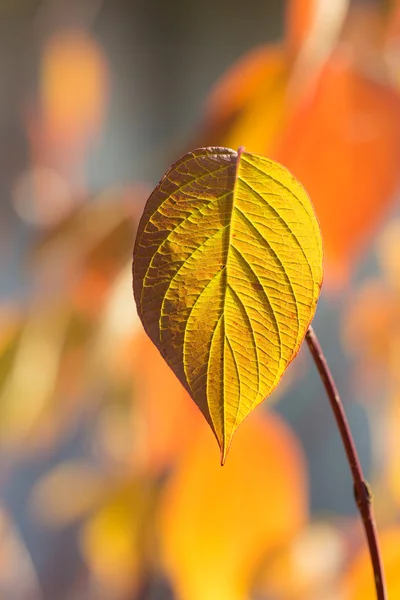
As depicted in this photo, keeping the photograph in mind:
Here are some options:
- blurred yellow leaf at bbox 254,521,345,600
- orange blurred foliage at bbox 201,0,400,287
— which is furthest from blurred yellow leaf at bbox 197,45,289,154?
blurred yellow leaf at bbox 254,521,345,600

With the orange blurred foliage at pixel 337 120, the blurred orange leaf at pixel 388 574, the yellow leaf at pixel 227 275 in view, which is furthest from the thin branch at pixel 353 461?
the orange blurred foliage at pixel 337 120

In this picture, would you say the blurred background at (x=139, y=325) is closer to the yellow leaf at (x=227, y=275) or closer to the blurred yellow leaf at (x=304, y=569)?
the blurred yellow leaf at (x=304, y=569)

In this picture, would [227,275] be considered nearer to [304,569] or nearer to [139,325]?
[139,325]

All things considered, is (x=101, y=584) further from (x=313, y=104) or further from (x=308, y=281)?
(x=308, y=281)

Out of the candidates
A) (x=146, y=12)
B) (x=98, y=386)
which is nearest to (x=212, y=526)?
(x=98, y=386)

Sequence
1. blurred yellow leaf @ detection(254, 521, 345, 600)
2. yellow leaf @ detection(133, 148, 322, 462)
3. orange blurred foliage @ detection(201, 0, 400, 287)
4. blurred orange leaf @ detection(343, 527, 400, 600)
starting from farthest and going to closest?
blurred yellow leaf @ detection(254, 521, 345, 600)
orange blurred foliage @ detection(201, 0, 400, 287)
blurred orange leaf @ detection(343, 527, 400, 600)
yellow leaf @ detection(133, 148, 322, 462)

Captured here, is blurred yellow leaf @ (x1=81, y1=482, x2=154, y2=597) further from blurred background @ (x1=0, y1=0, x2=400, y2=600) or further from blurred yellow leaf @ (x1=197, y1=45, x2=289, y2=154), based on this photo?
blurred yellow leaf @ (x1=197, y1=45, x2=289, y2=154)
